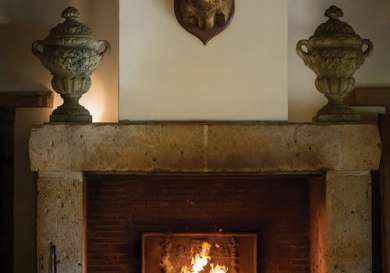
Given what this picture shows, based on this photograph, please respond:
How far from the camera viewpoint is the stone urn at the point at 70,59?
332 cm

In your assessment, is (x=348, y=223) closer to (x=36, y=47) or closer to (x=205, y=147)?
(x=205, y=147)

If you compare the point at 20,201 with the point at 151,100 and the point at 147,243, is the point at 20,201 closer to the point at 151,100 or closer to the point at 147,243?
the point at 147,243

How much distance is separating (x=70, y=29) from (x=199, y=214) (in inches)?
46.4

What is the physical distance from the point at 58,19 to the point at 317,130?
1.54 metres

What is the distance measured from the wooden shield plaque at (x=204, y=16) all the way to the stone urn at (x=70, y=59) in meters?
0.40

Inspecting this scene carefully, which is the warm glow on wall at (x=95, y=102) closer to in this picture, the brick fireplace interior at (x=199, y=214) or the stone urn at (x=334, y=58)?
the brick fireplace interior at (x=199, y=214)

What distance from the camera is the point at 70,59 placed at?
3.31 m

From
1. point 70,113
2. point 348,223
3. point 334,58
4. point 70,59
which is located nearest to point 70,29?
point 70,59

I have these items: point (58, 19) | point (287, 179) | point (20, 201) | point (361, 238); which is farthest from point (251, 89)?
point (20, 201)

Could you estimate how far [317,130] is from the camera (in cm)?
341

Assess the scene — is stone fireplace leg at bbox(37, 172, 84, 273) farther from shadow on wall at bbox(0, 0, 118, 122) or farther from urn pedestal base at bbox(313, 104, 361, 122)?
urn pedestal base at bbox(313, 104, 361, 122)

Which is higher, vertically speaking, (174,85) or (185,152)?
(174,85)

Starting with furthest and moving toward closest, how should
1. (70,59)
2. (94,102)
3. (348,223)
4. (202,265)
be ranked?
1. (94,102)
2. (202,265)
3. (348,223)
4. (70,59)

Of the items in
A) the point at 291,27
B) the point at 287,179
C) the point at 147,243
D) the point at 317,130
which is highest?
the point at 291,27
